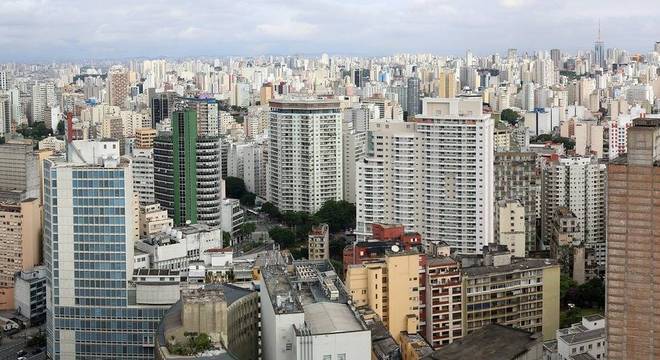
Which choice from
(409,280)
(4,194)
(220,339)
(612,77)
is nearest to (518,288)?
(409,280)

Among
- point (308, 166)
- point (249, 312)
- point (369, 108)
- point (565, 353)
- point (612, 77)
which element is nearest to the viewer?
point (249, 312)

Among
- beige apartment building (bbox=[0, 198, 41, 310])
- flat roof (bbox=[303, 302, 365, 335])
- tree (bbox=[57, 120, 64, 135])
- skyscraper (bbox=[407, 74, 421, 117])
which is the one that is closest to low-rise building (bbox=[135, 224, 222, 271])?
beige apartment building (bbox=[0, 198, 41, 310])

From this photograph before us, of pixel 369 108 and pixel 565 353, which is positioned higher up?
pixel 369 108

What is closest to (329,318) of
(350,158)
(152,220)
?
(152,220)

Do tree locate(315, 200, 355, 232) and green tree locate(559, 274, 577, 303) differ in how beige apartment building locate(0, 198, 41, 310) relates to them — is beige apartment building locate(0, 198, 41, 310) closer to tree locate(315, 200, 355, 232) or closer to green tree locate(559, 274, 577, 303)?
tree locate(315, 200, 355, 232)

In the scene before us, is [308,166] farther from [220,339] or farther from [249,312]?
[220,339]

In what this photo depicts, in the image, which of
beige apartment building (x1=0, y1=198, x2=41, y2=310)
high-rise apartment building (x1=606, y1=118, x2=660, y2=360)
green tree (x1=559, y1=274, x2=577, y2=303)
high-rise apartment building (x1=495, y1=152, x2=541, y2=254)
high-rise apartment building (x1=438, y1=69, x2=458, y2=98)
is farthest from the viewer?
high-rise apartment building (x1=438, y1=69, x2=458, y2=98)
